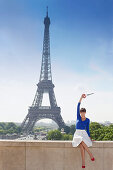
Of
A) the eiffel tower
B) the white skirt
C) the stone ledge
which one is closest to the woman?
the white skirt

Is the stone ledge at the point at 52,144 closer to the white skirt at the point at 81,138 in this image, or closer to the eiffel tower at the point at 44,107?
the white skirt at the point at 81,138

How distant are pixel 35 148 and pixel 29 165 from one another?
49 cm

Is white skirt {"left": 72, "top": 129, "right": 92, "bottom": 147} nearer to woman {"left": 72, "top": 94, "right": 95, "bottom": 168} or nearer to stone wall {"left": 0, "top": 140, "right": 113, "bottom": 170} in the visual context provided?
woman {"left": 72, "top": 94, "right": 95, "bottom": 168}

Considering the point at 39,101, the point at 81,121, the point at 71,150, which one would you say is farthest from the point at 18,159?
the point at 39,101

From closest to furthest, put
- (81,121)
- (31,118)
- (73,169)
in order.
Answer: (81,121) < (73,169) < (31,118)

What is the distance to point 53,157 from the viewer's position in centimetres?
691

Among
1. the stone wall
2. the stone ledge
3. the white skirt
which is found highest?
the white skirt

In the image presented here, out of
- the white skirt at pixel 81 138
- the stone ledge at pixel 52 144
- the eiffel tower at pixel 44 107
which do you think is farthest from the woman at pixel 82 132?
the eiffel tower at pixel 44 107

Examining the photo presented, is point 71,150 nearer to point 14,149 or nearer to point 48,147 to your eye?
point 48,147

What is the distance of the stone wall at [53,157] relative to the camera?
22.6ft

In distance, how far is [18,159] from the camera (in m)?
6.95

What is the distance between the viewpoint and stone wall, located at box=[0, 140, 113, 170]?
690 centimetres

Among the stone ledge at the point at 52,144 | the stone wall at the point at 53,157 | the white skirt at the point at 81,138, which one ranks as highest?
the white skirt at the point at 81,138

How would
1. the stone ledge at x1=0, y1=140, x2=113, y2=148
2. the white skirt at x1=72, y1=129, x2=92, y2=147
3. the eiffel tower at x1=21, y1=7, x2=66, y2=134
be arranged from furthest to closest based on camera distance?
the eiffel tower at x1=21, y1=7, x2=66, y2=134 → the stone ledge at x1=0, y1=140, x2=113, y2=148 → the white skirt at x1=72, y1=129, x2=92, y2=147
